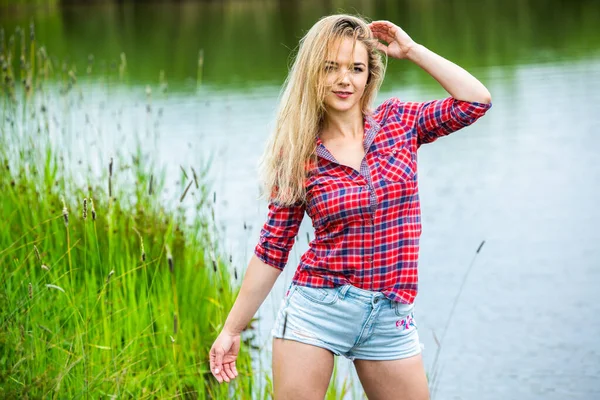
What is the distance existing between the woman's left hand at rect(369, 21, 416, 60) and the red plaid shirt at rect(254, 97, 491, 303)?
0.19 meters

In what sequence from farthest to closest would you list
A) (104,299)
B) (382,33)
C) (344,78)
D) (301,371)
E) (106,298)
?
(106,298), (104,299), (382,33), (344,78), (301,371)

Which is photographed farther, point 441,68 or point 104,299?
point 104,299

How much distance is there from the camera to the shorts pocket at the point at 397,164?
2.85 meters

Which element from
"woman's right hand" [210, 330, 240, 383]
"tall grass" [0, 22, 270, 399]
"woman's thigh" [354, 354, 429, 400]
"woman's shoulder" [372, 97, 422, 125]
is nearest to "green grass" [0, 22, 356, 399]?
"tall grass" [0, 22, 270, 399]

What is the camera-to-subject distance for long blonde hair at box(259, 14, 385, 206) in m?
2.89

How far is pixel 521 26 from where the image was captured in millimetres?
19766

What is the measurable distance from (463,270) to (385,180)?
155 inches

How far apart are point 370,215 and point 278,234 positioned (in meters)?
0.28

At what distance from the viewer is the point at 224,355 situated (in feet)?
9.81

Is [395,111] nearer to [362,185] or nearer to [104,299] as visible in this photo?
[362,185]

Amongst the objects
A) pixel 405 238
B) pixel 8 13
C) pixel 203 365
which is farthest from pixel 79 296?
pixel 8 13

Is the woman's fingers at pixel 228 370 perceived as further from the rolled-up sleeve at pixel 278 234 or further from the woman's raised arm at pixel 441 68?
the woman's raised arm at pixel 441 68

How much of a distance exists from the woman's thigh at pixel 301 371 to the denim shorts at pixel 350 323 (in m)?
0.02

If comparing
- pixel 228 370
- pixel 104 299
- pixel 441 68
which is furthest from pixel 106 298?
pixel 441 68
